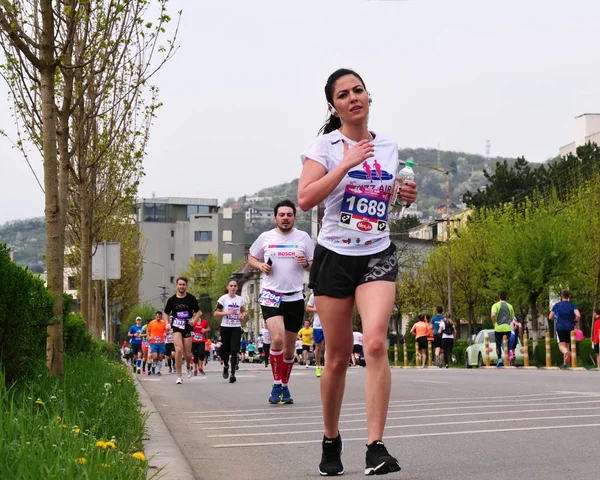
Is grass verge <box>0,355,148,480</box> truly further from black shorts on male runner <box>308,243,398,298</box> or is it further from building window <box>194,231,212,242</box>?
building window <box>194,231,212,242</box>

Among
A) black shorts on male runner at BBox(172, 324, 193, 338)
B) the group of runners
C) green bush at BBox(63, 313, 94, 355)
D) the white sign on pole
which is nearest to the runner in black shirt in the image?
black shorts on male runner at BBox(172, 324, 193, 338)

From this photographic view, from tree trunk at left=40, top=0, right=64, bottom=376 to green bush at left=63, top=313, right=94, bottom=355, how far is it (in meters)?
2.83

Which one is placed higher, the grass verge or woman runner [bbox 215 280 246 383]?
woman runner [bbox 215 280 246 383]

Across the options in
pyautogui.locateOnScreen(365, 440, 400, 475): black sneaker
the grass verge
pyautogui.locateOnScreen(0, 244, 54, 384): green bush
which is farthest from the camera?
pyautogui.locateOnScreen(0, 244, 54, 384): green bush

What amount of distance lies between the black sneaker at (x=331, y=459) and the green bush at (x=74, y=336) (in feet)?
32.5

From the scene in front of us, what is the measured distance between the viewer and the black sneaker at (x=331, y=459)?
6723 mm

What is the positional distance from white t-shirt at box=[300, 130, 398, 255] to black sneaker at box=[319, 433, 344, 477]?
110 cm

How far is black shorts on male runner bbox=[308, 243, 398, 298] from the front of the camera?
654 centimetres

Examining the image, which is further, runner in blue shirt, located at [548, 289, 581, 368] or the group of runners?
runner in blue shirt, located at [548, 289, 581, 368]

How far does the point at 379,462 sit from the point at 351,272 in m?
1.10

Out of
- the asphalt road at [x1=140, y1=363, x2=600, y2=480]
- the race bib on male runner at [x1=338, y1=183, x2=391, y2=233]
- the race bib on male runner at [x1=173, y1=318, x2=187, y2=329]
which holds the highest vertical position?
the race bib on male runner at [x1=338, y1=183, x2=391, y2=233]

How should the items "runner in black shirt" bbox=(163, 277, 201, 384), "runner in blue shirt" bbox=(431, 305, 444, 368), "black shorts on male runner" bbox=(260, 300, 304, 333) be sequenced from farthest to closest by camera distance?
1. "runner in blue shirt" bbox=(431, 305, 444, 368)
2. "runner in black shirt" bbox=(163, 277, 201, 384)
3. "black shorts on male runner" bbox=(260, 300, 304, 333)

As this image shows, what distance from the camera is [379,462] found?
6039mm

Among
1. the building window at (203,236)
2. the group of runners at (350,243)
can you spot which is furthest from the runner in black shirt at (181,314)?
the building window at (203,236)
